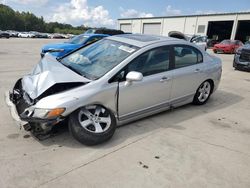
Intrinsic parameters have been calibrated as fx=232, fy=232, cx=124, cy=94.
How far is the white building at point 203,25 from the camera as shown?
34.2 meters

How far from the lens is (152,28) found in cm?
4475

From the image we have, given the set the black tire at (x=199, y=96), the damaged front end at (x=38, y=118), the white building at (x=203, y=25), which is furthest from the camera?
the white building at (x=203, y=25)

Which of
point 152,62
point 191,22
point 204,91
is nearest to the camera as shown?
point 152,62

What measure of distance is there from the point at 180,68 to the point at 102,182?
269cm

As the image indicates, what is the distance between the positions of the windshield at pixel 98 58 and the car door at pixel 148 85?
0.86ft

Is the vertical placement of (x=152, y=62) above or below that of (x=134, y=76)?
above

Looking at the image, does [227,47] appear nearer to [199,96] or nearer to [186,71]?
[199,96]

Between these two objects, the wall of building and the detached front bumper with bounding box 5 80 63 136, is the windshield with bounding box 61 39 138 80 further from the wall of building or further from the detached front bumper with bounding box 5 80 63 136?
the wall of building

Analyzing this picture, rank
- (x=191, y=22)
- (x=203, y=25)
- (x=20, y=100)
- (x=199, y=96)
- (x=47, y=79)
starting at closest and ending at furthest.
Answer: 1. (x=47, y=79)
2. (x=20, y=100)
3. (x=199, y=96)
4. (x=203, y=25)
5. (x=191, y=22)

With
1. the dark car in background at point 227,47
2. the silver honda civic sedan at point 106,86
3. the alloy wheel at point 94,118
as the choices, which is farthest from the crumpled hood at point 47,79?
the dark car in background at point 227,47

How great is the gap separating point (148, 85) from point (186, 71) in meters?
1.08

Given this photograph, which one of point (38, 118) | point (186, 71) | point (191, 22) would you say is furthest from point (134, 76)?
point (191, 22)

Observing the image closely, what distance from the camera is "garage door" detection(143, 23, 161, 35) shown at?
143ft

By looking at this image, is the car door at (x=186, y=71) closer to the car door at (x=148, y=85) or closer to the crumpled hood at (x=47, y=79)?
the car door at (x=148, y=85)
